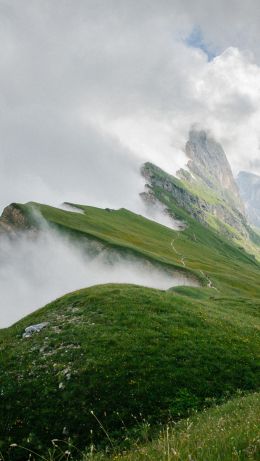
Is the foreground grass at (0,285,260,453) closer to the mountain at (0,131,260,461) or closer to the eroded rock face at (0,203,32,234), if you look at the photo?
the mountain at (0,131,260,461)

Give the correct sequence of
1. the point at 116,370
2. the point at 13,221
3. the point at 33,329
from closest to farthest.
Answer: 1. the point at 116,370
2. the point at 33,329
3. the point at 13,221

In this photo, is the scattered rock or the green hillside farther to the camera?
the scattered rock

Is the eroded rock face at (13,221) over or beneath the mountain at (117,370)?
over

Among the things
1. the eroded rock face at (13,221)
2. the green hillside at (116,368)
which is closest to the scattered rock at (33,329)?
the green hillside at (116,368)

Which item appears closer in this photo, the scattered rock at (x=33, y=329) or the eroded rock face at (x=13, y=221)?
the scattered rock at (x=33, y=329)

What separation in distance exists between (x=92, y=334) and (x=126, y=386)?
768cm

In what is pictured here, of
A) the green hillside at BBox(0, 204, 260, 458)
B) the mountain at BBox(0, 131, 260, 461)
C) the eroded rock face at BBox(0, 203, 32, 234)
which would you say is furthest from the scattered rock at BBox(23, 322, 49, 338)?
the eroded rock face at BBox(0, 203, 32, 234)

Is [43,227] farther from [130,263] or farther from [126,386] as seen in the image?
[126,386]

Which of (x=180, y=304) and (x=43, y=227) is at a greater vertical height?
(x=43, y=227)

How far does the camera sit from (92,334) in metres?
29.8

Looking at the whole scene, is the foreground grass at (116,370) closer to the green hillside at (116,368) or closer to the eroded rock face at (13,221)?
the green hillside at (116,368)

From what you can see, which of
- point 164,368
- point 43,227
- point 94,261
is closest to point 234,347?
point 164,368

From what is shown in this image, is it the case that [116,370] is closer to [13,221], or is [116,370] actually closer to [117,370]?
[117,370]

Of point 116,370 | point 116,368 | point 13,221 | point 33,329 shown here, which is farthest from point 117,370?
point 13,221
